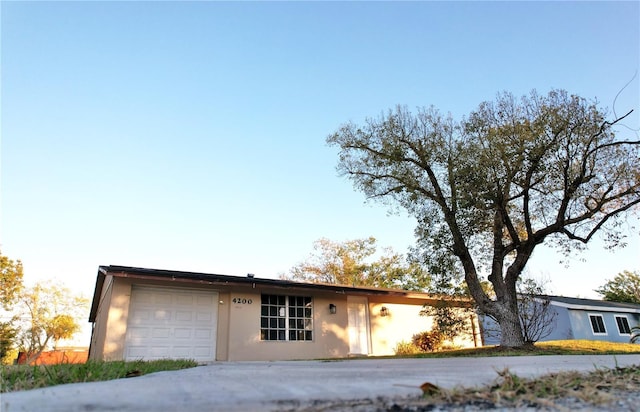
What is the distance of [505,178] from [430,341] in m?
7.31

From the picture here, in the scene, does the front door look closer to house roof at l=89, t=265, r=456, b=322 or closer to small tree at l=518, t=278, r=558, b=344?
house roof at l=89, t=265, r=456, b=322

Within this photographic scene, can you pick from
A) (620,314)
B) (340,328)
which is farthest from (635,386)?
(620,314)

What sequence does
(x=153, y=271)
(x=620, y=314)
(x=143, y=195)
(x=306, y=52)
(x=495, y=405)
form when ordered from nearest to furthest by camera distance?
(x=495, y=405) → (x=153, y=271) → (x=306, y=52) → (x=143, y=195) → (x=620, y=314)

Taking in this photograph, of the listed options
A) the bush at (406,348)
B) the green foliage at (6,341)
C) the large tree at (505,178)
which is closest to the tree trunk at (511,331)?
the large tree at (505,178)

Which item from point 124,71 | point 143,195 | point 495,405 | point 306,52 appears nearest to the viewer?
point 495,405

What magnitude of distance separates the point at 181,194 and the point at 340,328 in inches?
285

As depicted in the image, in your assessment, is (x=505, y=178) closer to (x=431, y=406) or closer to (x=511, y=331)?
(x=511, y=331)

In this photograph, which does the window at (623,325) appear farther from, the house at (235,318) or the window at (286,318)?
the window at (286,318)

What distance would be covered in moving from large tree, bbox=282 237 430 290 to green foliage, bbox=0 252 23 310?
626 inches

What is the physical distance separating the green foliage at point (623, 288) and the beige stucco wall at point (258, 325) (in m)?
25.4

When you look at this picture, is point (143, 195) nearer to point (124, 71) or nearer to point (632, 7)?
point (124, 71)

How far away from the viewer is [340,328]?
528 inches

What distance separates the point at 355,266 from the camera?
28219 mm

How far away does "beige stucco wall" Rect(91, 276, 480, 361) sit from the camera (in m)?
10.2
